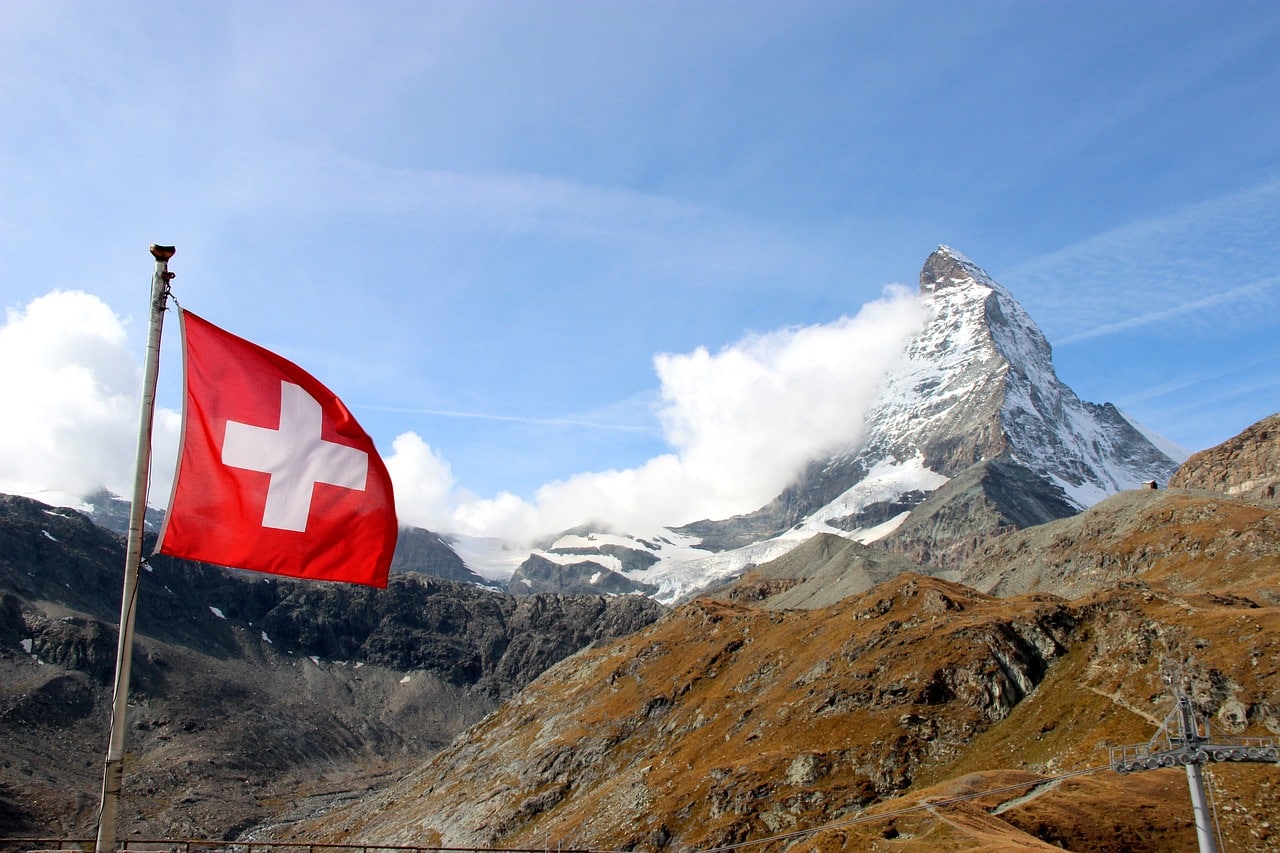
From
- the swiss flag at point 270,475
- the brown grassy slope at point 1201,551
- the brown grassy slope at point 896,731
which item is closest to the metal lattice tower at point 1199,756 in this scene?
the brown grassy slope at point 896,731

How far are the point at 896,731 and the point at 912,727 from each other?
194 centimetres

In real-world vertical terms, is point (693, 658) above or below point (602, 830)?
above

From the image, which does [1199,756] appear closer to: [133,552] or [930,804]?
[930,804]

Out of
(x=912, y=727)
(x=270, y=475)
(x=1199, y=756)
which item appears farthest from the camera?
(x=912, y=727)

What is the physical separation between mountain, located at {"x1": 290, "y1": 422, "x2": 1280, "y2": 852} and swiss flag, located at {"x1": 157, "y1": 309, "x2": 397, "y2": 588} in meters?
48.8

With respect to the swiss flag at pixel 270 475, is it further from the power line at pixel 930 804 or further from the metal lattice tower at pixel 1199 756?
the power line at pixel 930 804

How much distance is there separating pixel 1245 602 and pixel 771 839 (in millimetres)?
74753

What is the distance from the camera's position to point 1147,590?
11825 cm

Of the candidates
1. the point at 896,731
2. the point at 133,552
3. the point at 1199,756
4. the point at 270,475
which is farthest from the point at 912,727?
the point at 133,552

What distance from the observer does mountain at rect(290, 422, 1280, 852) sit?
68.2 metres

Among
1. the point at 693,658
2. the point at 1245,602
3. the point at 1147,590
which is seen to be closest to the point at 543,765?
the point at 693,658

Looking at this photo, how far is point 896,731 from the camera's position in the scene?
10419 cm

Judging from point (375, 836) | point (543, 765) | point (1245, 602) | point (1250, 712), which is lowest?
point (375, 836)

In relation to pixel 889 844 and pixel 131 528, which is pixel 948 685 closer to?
pixel 889 844
